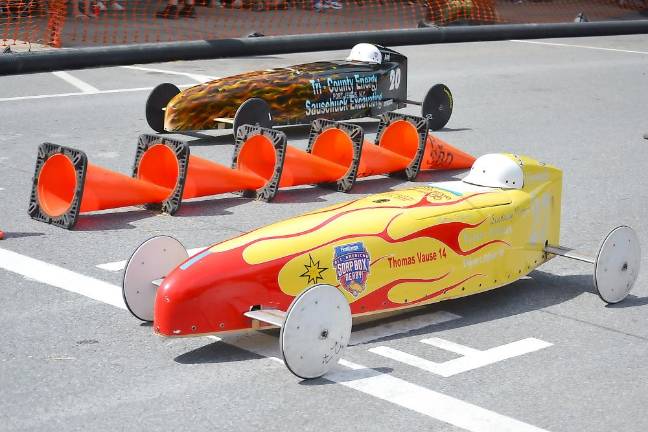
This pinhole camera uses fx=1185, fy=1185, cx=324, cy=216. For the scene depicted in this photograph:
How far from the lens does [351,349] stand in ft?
A: 20.6

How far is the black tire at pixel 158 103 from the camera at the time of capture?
12.3 metres

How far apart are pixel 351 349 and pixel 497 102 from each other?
31.1ft

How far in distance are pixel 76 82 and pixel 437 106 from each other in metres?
5.15

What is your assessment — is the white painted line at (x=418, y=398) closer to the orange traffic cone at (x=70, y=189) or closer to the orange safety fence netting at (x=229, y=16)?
the orange traffic cone at (x=70, y=189)

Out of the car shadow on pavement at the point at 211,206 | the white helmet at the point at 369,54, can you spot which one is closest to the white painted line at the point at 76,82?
the white helmet at the point at 369,54

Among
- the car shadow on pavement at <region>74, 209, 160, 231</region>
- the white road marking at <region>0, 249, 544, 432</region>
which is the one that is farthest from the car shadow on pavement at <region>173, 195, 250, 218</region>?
the white road marking at <region>0, 249, 544, 432</region>

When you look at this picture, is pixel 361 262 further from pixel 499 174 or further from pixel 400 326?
pixel 499 174

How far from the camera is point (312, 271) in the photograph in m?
6.17

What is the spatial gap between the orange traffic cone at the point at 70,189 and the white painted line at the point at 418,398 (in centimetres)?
301

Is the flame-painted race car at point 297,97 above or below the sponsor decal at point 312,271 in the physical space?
above

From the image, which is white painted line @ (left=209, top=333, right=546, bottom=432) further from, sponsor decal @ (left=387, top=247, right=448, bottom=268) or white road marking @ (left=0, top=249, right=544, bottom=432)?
sponsor decal @ (left=387, top=247, right=448, bottom=268)

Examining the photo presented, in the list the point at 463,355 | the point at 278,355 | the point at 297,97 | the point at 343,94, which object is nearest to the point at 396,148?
the point at 297,97

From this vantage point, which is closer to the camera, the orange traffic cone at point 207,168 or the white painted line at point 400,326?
the white painted line at point 400,326

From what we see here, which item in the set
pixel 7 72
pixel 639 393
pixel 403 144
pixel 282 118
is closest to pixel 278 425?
pixel 639 393
